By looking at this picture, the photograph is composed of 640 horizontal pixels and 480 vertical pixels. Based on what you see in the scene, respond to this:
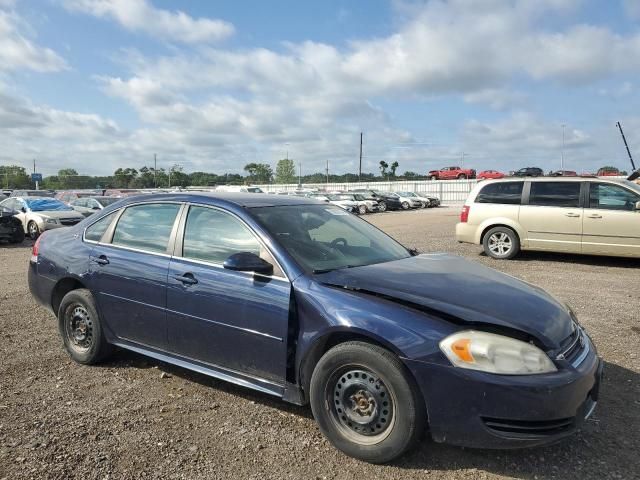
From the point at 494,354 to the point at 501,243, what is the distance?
8739mm

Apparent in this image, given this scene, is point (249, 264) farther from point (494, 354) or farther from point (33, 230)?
point (33, 230)

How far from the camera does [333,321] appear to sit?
10.2ft

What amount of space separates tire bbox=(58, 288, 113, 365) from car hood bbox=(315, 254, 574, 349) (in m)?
2.27

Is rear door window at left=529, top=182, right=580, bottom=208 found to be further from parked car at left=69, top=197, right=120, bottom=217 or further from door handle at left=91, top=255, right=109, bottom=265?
parked car at left=69, top=197, right=120, bottom=217

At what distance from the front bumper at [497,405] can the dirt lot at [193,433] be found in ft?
0.99

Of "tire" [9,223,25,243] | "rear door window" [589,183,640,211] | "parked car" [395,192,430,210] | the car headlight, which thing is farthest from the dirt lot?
"parked car" [395,192,430,210]

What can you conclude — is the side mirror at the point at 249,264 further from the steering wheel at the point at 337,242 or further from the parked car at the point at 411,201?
the parked car at the point at 411,201

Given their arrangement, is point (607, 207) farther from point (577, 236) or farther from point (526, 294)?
point (526, 294)

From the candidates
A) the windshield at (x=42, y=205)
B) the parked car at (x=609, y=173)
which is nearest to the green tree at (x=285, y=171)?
the parked car at (x=609, y=173)

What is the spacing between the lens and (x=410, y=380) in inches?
113

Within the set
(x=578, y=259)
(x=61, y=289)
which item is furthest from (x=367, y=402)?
(x=578, y=259)

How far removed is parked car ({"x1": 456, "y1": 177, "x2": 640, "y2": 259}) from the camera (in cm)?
985

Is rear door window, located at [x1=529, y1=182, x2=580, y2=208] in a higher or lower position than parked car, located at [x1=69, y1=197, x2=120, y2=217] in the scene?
higher

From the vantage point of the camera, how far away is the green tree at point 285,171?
9555 centimetres
